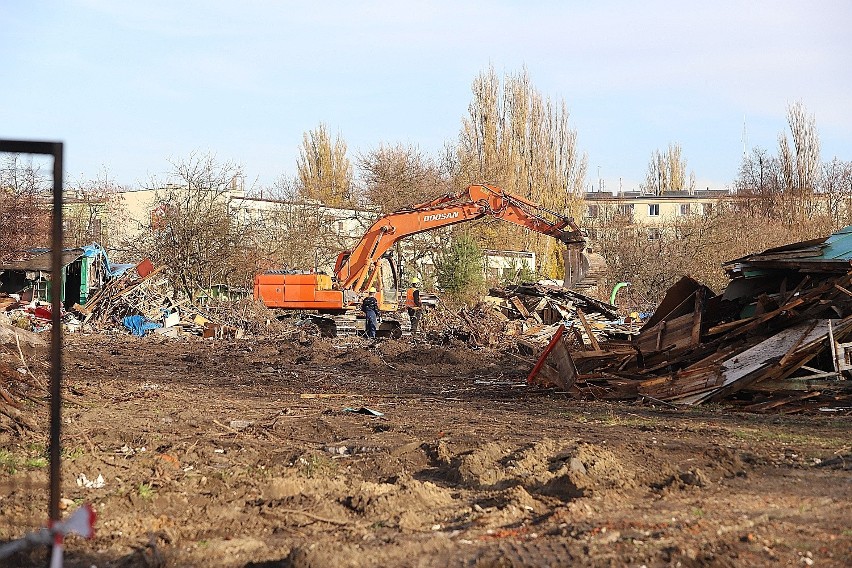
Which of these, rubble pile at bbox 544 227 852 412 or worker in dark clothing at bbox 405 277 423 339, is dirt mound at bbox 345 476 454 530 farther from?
worker in dark clothing at bbox 405 277 423 339

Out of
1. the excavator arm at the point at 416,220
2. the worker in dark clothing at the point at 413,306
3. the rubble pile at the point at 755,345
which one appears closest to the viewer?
the rubble pile at the point at 755,345

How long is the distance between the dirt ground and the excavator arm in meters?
11.7

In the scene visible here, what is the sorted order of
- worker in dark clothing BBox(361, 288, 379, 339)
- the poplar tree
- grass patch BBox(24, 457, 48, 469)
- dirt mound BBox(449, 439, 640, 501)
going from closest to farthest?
dirt mound BBox(449, 439, 640, 501), grass patch BBox(24, 457, 48, 469), worker in dark clothing BBox(361, 288, 379, 339), the poplar tree

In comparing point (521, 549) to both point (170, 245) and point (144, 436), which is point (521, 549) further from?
point (170, 245)

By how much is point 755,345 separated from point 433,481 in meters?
6.57

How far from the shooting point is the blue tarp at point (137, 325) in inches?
1014

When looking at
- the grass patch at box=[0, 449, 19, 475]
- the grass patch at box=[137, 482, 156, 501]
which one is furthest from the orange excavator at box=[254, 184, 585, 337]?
the grass patch at box=[137, 482, 156, 501]

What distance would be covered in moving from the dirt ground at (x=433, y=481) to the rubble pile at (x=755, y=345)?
2.29 ft

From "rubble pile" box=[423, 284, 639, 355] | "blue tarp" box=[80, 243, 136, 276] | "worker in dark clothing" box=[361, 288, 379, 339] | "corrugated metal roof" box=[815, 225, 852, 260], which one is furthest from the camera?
"blue tarp" box=[80, 243, 136, 276]

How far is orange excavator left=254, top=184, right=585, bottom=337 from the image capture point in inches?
983

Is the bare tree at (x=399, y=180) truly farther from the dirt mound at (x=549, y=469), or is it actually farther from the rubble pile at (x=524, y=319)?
the dirt mound at (x=549, y=469)

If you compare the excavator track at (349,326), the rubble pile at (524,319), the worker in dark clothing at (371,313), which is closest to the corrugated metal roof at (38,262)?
the excavator track at (349,326)

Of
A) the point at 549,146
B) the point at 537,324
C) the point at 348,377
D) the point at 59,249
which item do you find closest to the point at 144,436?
the point at 59,249

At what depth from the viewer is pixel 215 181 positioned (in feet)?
105
